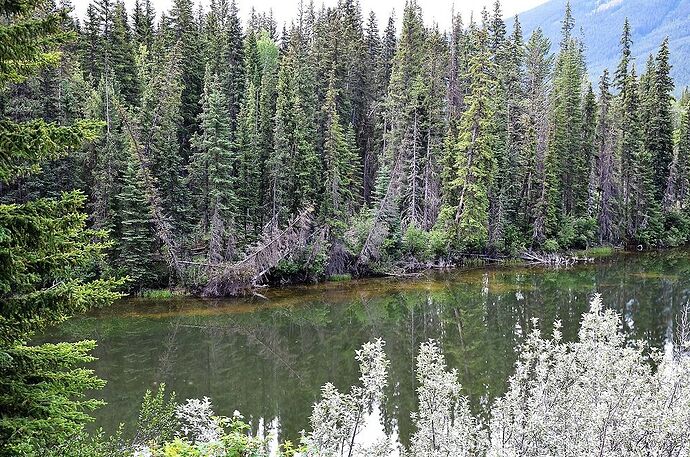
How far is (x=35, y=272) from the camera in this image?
19.5ft

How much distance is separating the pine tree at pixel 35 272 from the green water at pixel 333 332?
10353 mm

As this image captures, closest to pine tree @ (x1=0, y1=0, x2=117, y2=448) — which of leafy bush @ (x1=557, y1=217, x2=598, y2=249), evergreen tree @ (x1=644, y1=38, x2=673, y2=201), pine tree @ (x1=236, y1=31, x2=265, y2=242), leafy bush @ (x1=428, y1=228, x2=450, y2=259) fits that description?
pine tree @ (x1=236, y1=31, x2=265, y2=242)

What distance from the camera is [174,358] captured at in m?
21.4

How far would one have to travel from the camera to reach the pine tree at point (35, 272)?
5406 mm

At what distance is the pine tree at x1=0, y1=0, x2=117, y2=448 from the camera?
5.41 m

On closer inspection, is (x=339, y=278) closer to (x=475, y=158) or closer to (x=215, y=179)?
(x=215, y=179)

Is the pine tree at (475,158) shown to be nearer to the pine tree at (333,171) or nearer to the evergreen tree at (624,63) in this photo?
the pine tree at (333,171)

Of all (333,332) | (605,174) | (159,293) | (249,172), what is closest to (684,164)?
(605,174)

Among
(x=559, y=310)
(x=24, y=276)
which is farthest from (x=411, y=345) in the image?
(x=24, y=276)

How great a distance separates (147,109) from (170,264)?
9.44m

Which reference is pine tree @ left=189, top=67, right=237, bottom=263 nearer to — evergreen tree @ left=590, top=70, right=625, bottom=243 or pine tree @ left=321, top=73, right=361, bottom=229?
pine tree @ left=321, top=73, right=361, bottom=229

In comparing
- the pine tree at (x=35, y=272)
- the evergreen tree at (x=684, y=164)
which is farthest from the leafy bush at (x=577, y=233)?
the pine tree at (x=35, y=272)

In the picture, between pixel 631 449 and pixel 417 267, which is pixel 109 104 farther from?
pixel 631 449

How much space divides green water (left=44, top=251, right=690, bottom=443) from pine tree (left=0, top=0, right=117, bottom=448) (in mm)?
10353
